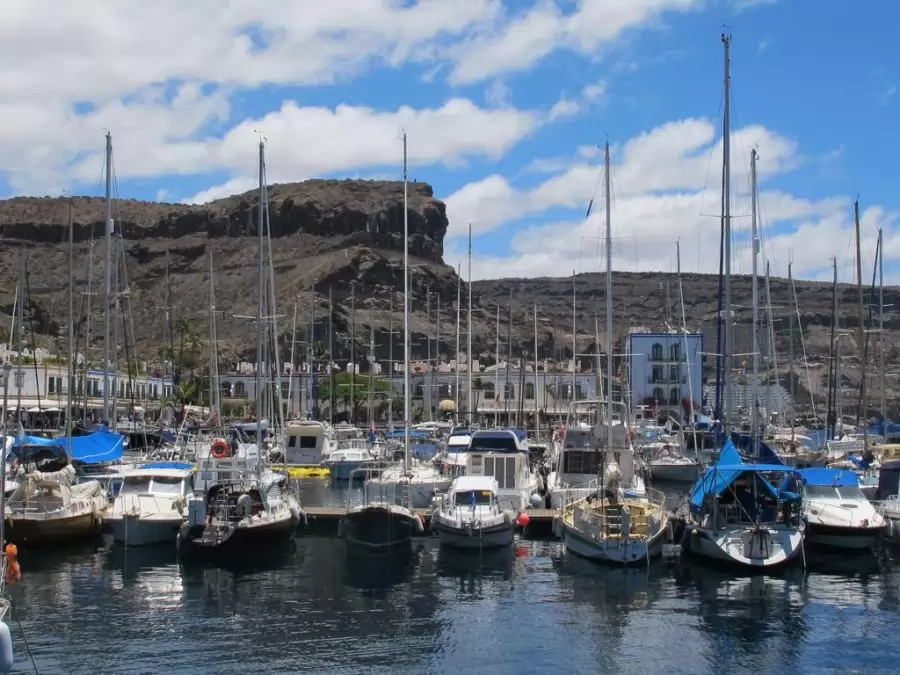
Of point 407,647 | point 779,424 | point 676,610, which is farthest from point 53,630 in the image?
point 779,424

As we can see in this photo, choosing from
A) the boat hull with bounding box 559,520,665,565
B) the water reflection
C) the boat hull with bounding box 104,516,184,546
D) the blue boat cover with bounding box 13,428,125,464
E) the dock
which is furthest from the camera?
the blue boat cover with bounding box 13,428,125,464

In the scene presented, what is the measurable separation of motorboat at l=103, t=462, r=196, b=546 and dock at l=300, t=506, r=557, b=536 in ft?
17.5

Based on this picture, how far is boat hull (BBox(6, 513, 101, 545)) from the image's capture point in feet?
110

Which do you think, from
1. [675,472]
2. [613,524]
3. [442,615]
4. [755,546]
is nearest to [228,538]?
[442,615]

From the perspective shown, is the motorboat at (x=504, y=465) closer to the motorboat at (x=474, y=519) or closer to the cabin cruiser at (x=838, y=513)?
the motorboat at (x=474, y=519)

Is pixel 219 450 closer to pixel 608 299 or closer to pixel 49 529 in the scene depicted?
pixel 49 529

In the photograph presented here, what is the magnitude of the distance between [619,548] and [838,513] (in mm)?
8677

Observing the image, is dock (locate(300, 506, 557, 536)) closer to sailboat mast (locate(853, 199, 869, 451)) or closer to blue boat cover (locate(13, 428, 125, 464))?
blue boat cover (locate(13, 428, 125, 464))

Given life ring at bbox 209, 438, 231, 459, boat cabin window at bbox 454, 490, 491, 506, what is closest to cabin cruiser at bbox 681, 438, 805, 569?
boat cabin window at bbox 454, 490, 491, 506

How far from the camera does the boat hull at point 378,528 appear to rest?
3209cm

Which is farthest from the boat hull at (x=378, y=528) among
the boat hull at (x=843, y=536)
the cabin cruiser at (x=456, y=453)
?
the boat hull at (x=843, y=536)

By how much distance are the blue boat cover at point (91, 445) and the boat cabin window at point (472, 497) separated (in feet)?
56.2

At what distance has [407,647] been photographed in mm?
22531

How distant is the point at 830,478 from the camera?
34156 mm
